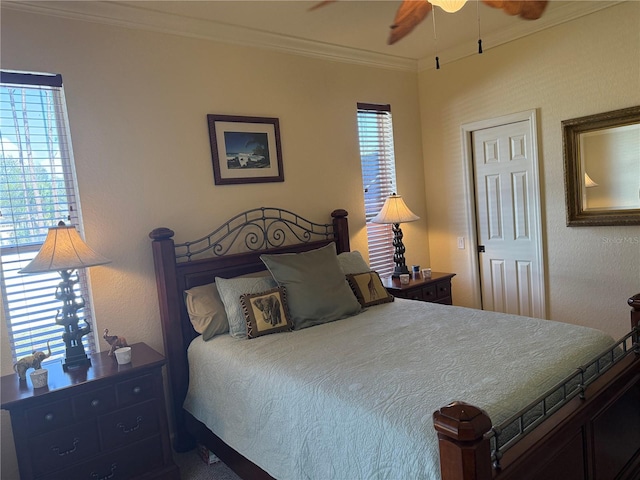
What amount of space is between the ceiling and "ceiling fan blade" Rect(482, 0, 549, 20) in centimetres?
14

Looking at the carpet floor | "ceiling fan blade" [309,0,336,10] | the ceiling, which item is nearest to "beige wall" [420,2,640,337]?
the ceiling

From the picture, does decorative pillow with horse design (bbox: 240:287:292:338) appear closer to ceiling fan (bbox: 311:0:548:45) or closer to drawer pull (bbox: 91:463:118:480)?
drawer pull (bbox: 91:463:118:480)

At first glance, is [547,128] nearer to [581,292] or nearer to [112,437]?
[581,292]

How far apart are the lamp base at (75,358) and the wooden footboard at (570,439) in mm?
2014

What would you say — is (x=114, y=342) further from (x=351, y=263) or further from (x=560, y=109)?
(x=560, y=109)

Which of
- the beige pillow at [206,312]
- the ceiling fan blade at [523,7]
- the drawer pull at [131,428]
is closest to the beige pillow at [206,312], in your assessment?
the beige pillow at [206,312]

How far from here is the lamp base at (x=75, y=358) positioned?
2.47m

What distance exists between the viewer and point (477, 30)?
12.2 feet

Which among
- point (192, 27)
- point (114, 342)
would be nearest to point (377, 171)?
point (192, 27)

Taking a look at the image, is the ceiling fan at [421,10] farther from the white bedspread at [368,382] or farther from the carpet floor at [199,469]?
the carpet floor at [199,469]

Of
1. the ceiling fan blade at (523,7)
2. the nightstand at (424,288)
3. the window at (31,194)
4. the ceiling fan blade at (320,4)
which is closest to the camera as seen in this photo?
the window at (31,194)

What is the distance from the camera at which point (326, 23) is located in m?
3.32

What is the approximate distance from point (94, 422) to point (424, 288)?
257 centimetres

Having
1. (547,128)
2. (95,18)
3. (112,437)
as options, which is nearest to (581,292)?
(547,128)
